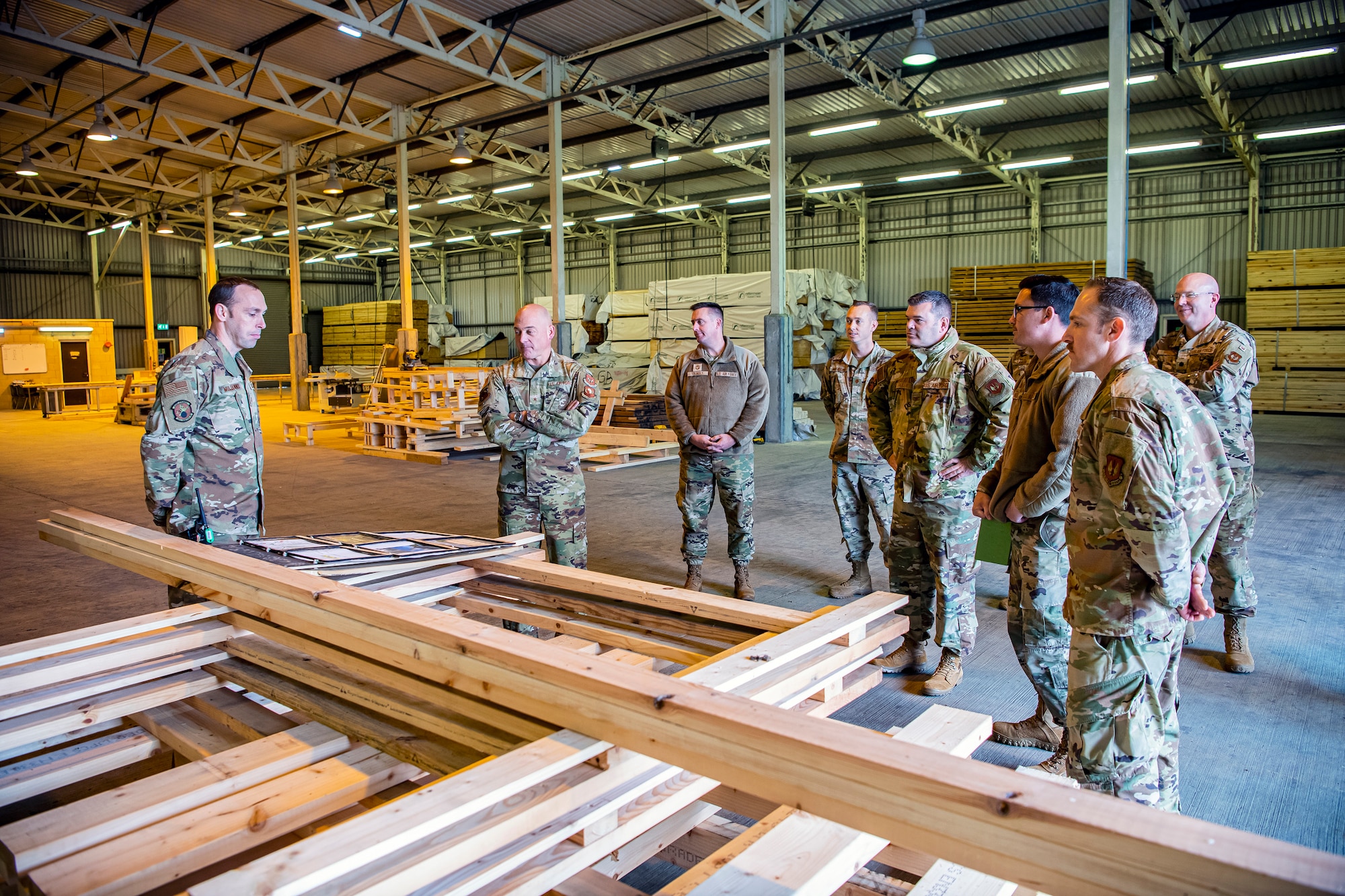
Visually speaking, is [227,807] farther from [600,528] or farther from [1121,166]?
[1121,166]

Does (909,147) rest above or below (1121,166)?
above

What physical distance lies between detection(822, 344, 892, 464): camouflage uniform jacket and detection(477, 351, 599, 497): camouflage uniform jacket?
64.4 inches

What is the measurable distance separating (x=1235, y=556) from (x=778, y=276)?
31.8ft

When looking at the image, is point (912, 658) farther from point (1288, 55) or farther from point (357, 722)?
point (1288, 55)

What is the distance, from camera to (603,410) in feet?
43.1

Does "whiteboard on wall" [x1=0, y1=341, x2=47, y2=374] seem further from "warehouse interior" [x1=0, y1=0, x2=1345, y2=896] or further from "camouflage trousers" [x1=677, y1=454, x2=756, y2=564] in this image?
"camouflage trousers" [x1=677, y1=454, x2=756, y2=564]

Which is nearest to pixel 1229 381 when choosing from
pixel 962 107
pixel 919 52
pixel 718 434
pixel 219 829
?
pixel 718 434

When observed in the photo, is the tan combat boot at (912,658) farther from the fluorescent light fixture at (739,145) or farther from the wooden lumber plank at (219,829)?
the fluorescent light fixture at (739,145)

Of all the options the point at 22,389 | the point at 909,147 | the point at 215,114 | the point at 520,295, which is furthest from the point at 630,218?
the point at 22,389

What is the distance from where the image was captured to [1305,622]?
466 cm

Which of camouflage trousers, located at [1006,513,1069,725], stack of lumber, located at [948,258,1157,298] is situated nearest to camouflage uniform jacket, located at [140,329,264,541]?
camouflage trousers, located at [1006,513,1069,725]

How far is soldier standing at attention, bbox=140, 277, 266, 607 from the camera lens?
3529 mm

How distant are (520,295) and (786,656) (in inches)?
1226

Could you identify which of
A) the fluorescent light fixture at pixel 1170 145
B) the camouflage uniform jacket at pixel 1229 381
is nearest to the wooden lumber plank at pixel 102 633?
the camouflage uniform jacket at pixel 1229 381
